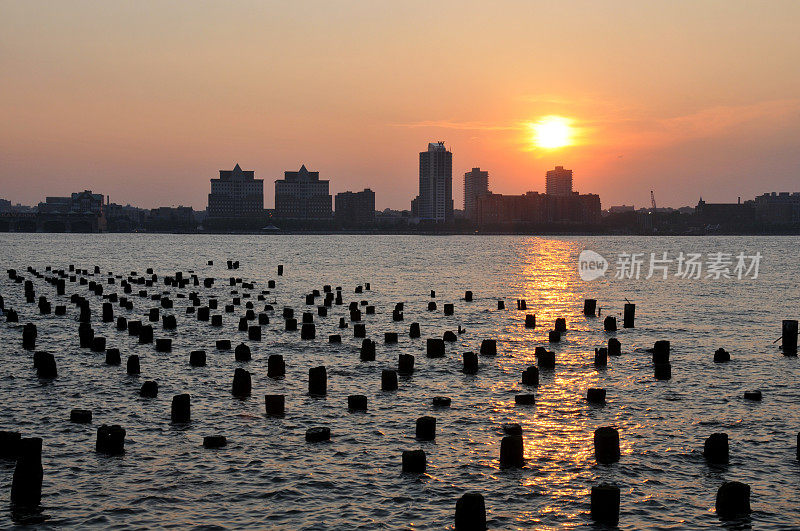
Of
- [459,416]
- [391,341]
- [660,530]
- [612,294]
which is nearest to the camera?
[660,530]

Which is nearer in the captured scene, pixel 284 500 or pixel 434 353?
pixel 284 500

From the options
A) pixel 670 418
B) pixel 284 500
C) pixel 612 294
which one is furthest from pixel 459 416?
pixel 612 294

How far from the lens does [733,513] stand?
15078 mm

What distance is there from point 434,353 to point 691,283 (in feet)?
198

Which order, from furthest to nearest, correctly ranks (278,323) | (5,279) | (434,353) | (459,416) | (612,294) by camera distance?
(5,279) < (612,294) < (278,323) < (434,353) < (459,416)

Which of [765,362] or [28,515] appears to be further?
[765,362]

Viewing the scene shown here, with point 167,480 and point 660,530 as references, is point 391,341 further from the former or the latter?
point 660,530

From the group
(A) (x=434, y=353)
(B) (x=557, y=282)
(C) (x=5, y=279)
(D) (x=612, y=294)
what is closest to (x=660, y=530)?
(A) (x=434, y=353)

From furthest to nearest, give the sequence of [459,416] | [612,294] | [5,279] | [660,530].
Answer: [5,279] < [612,294] < [459,416] < [660,530]

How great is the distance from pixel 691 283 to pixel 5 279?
6960 cm

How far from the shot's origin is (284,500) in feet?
52.2

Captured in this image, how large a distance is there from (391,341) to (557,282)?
54133 millimetres

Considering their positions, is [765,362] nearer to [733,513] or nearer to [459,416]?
[459,416]

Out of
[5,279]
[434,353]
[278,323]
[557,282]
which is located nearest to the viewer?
[434,353]
